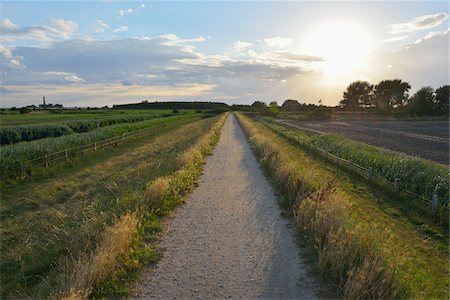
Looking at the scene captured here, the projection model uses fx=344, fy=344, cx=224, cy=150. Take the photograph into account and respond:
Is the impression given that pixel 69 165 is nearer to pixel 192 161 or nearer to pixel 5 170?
pixel 5 170

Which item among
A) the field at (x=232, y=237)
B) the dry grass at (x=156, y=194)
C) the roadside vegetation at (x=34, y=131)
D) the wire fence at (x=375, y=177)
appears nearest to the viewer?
the field at (x=232, y=237)

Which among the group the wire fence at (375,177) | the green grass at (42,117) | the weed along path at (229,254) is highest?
the green grass at (42,117)

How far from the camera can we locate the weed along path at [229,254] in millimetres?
5438

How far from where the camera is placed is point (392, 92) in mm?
118938

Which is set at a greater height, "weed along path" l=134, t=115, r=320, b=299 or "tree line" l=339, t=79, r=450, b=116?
"tree line" l=339, t=79, r=450, b=116

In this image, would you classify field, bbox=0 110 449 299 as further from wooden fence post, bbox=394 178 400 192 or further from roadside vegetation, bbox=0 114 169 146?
roadside vegetation, bbox=0 114 169 146

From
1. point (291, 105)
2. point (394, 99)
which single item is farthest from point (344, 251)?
point (291, 105)

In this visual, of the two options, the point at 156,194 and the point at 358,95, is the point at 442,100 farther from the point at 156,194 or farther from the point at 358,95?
the point at 156,194

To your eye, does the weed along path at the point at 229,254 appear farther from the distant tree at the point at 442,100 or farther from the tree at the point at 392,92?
the tree at the point at 392,92

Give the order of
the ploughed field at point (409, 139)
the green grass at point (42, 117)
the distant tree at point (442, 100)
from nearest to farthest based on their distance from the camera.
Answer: the ploughed field at point (409, 139), the green grass at point (42, 117), the distant tree at point (442, 100)

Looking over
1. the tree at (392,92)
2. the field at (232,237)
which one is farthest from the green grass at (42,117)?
the tree at (392,92)

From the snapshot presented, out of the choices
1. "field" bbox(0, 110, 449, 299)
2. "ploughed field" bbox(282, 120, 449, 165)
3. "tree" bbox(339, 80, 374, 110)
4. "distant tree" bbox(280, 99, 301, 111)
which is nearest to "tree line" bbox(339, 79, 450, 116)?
"tree" bbox(339, 80, 374, 110)

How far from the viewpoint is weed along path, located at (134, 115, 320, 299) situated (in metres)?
5.44

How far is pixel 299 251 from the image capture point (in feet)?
22.6
